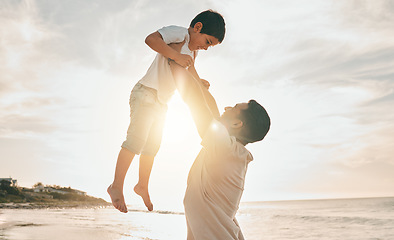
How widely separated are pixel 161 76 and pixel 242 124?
3.21ft

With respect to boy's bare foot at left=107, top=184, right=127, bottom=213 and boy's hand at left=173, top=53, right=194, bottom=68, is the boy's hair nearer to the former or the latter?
boy's hand at left=173, top=53, right=194, bottom=68

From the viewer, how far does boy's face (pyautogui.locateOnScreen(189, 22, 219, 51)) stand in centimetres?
258

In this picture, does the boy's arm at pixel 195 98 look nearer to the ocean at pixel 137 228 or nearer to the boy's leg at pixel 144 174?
the boy's leg at pixel 144 174

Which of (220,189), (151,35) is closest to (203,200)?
(220,189)

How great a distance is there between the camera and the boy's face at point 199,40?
2.58 m

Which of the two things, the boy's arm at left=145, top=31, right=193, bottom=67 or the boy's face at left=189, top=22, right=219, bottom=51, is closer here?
the boy's arm at left=145, top=31, right=193, bottom=67

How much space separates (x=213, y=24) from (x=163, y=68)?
0.52 meters

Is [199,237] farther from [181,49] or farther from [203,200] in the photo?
[181,49]

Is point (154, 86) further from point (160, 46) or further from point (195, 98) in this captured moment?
point (195, 98)

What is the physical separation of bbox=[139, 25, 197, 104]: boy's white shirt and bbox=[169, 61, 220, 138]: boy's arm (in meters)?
0.80

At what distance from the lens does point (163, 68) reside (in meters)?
Answer: 2.62

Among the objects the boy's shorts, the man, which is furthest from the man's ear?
the man

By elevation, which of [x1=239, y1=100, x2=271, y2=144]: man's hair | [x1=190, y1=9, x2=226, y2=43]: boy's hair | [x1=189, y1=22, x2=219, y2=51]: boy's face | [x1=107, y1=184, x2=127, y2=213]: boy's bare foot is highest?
[x1=190, y1=9, x2=226, y2=43]: boy's hair

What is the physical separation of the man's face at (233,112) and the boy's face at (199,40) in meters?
0.82
